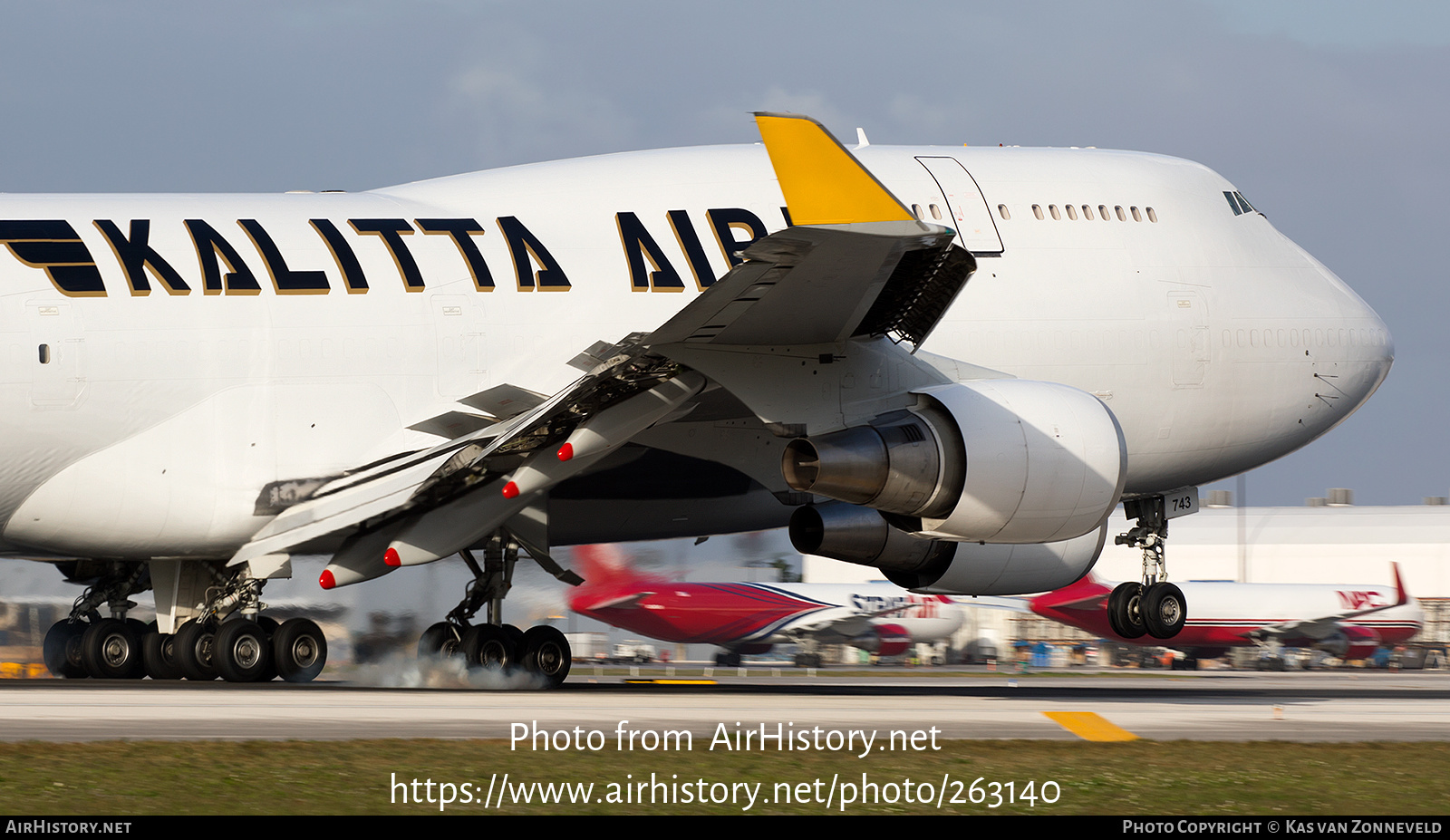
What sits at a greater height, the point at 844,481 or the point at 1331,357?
the point at 1331,357

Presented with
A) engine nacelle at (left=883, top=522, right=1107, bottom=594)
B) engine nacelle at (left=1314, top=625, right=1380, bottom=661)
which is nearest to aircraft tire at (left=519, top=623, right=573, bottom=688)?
engine nacelle at (left=883, top=522, right=1107, bottom=594)

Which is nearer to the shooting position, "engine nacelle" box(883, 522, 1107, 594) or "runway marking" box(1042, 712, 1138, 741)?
"runway marking" box(1042, 712, 1138, 741)

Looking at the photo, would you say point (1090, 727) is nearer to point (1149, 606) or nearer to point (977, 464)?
point (977, 464)

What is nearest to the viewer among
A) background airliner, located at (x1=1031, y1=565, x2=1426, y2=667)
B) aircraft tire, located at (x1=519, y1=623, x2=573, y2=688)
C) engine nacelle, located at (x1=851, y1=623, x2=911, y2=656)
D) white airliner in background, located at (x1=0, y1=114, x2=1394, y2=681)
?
white airliner in background, located at (x1=0, y1=114, x2=1394, y2=681)

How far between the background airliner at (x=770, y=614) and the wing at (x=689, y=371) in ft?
35.0

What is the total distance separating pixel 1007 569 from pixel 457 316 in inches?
301

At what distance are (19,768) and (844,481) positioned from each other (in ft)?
26.1

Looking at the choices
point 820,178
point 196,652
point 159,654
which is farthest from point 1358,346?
point 159,654

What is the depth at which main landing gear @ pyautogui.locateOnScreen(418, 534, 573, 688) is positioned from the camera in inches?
752

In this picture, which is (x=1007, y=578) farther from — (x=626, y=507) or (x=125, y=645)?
(x=125, y=645)

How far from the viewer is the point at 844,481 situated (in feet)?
50.3

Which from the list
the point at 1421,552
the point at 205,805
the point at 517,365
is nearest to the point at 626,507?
the point at 517,365

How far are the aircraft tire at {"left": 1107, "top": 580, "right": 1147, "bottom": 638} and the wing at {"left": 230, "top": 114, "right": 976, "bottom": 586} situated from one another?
4.35 metres

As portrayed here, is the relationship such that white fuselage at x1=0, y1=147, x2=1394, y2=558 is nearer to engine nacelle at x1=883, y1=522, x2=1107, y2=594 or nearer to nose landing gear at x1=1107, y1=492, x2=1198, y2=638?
engine nacelle at x1=883, y1=522, x2=1107, y2=594
